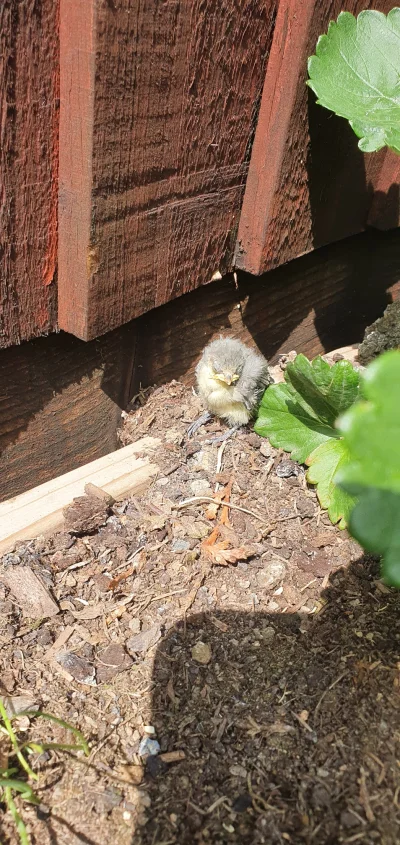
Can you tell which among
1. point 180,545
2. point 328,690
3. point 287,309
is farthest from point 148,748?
point 287,309

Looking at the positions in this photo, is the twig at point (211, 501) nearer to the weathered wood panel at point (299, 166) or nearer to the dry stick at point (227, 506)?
the dry stick at point (227, 506)

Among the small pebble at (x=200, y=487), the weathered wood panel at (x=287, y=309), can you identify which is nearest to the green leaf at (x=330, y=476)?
the small pebble at (x=200, y=487)

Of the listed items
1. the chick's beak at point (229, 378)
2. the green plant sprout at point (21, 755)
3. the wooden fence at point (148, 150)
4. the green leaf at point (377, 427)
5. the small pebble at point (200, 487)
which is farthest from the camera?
the chick's beak at point (229, 378)

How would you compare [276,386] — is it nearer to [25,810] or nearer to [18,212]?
[18,212]

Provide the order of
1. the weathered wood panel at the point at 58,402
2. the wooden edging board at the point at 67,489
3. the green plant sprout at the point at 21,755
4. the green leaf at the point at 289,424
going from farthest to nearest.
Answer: the green leaf at the point at 289,424 → the weathered wood panel at the point at 58,402 → the wooden edging board at the point at 67,489 → the green plant sprout at the point at 21,755

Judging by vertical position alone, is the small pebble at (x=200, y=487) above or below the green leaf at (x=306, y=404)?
below

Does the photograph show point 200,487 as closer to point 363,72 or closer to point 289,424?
point 289,424
